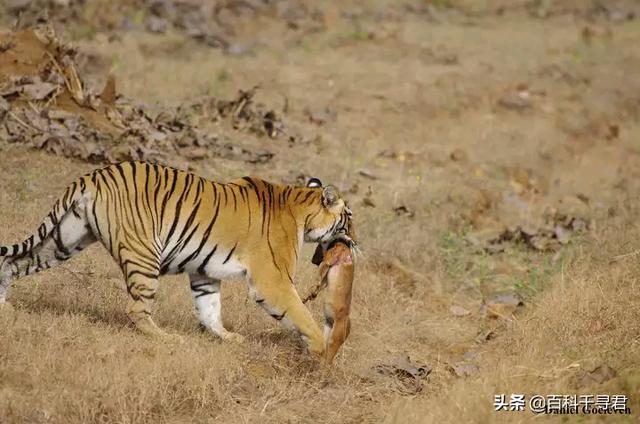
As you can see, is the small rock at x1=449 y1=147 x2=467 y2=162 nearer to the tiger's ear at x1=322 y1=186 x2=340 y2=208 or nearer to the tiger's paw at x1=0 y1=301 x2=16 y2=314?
the tiger's ear at x1=322 y1=186 x2=340 y2=208

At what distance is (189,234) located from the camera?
24.2 ft

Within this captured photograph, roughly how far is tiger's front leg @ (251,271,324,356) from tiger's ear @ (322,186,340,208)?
28.8 inches

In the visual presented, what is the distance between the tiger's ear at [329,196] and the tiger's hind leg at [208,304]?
37.7 inches

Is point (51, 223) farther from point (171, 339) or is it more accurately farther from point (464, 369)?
point (464, 369)

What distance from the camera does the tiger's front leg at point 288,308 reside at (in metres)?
7.26

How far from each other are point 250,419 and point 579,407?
195 centimetres

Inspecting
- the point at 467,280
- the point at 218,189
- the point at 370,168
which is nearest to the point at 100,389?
the point at 218,189

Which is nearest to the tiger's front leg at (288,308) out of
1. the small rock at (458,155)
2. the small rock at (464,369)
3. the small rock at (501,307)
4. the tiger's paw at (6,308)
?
the small rock at (464,369)

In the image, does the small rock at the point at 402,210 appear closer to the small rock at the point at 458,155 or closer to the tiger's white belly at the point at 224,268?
the small rock at the point at 458,155

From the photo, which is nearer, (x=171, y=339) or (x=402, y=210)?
(x=171, y=339)

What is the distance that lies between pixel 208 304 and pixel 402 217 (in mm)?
4000

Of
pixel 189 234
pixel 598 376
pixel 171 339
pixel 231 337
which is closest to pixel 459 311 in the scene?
pixel 231 337

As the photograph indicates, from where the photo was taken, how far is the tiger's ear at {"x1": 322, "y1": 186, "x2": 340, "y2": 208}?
763 cm

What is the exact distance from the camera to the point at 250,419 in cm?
657
